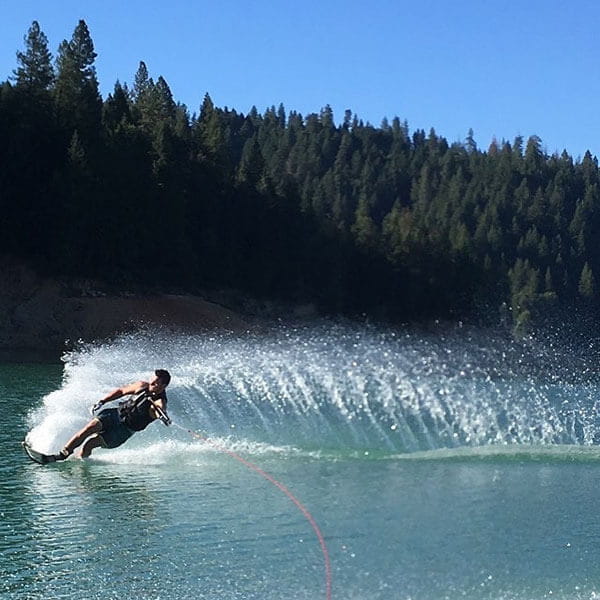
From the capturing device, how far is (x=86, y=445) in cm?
1459

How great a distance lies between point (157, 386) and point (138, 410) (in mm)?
479

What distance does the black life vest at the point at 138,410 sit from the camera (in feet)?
47.0

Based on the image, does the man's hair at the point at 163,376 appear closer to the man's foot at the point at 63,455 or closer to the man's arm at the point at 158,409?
the man's arm at the point at 158,409

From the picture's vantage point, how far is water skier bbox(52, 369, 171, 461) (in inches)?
561

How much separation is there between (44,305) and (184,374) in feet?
97.5

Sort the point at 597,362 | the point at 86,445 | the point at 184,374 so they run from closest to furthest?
the point at 86,445
the point at 184,374
the point at 597,362

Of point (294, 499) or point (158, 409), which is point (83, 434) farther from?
point (294, 499)

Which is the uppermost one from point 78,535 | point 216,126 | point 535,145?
point 535,145

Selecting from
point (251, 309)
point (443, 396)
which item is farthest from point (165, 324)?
point (443, 396)

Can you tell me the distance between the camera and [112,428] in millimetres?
14398

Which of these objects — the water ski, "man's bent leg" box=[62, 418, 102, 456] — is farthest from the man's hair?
the water ski

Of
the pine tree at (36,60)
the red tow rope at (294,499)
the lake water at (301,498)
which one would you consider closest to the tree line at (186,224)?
the pine tree at (36,60)

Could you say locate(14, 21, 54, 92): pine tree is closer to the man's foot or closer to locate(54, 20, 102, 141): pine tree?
locate(54, 20, 102, 141): pine tree

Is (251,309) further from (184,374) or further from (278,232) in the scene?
(184,374)
